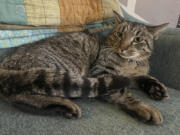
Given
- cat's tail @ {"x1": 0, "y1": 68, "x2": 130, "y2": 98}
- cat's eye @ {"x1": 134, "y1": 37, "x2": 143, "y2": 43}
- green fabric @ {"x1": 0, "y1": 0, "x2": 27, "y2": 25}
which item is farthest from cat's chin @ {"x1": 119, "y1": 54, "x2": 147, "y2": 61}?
green fabric @ {"x1": 0, "y1": 0, "x2": 27, "y2": 25}

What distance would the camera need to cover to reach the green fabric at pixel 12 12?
882 millimetres

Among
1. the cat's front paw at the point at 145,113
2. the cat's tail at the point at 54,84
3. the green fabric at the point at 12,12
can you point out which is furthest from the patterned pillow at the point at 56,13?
the cat's front paw at the point at 145,113

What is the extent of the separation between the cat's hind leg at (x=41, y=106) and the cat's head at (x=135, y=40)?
56cm

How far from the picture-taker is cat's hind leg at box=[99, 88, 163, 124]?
642mm

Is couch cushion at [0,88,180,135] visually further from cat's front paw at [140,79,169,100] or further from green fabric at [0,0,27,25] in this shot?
green fabric at [0,0,27,25]

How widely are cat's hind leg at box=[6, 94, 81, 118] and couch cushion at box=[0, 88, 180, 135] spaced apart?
2 cm

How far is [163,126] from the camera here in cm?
62

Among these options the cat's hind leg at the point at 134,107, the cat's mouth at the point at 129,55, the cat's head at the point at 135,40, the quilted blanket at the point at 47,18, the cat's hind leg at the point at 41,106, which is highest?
the quilted blanket at the point at 47,18

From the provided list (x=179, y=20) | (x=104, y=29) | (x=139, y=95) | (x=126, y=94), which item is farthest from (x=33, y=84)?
(x=179, y=20)

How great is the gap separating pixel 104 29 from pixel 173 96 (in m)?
0.84

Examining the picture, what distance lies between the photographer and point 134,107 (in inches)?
28.1

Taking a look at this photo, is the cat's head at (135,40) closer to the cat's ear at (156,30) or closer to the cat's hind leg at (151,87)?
the cat's ear at (156,30)

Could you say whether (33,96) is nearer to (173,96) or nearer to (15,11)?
(15,11)

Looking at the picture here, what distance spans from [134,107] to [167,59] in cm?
55
